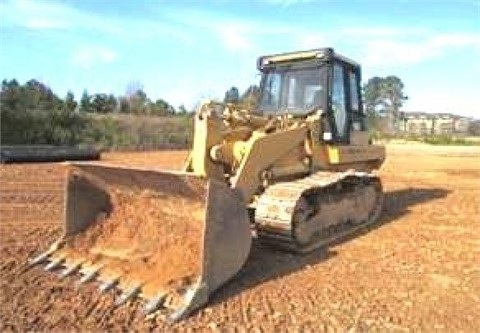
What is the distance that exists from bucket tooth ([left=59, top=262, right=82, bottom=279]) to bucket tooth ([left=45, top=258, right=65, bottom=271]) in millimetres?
142

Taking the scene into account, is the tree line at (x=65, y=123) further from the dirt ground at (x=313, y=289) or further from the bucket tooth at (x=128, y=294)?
the bucket tooth at (x=128, y=294)

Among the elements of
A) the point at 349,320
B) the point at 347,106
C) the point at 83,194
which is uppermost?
the point at 347,106

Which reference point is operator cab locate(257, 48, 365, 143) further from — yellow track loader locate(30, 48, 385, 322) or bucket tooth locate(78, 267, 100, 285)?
bucket tooth locate(78, 267, 100, 285)

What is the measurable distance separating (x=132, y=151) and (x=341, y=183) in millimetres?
19588

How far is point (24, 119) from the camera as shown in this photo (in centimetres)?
2481

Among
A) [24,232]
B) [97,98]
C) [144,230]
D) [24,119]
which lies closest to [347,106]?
[144,230]

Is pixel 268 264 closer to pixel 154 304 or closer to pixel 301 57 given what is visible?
pixel 154 304

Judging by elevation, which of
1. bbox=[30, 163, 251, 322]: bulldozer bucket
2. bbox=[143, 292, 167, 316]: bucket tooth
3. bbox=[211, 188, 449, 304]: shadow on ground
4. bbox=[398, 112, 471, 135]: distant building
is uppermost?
bbox=[398, 112, 471, 135]: distant building

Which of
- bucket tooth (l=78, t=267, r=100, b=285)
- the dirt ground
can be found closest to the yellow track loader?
bucket tooth (l=78, t=267, r=100, b=285)

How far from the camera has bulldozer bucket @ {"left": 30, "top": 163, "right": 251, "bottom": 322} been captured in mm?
6055

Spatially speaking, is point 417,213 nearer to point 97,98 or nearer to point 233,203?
point 233,203

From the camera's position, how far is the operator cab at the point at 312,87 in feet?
31.2

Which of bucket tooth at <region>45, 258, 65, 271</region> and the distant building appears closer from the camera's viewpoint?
bucket tooth at <region>45, 258, 65, 271</region>

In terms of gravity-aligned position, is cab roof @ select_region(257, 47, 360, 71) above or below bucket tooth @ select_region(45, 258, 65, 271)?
above
